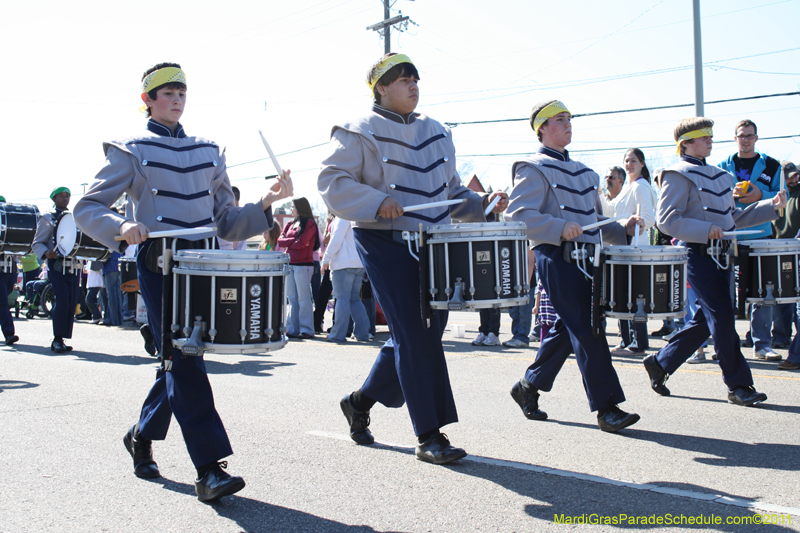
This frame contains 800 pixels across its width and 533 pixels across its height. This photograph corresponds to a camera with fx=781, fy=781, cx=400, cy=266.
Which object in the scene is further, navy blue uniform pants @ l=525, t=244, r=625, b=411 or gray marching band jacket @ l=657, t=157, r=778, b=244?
gray marching band jacket @ l=657, t=157, r=778, b=244

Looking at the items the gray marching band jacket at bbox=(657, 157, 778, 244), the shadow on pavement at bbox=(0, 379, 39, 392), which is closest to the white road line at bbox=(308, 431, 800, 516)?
the gray marching band jacket at bbox=(657, 157, 778, 244)

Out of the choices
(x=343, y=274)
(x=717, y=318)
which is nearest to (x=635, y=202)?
(x=717, y=318)

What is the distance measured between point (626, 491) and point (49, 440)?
12.0 feet

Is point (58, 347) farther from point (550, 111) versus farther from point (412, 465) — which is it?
point (550, 111)

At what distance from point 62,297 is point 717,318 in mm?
8550

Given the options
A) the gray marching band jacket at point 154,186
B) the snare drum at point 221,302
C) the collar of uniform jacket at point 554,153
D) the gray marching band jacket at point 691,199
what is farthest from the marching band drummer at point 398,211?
the gray marching band jacket at point 691,199

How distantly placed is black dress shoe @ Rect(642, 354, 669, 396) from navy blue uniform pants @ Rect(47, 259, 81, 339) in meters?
7.79

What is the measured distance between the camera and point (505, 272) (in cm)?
428

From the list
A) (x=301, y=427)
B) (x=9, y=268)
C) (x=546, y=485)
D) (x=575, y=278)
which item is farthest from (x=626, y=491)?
(x=9, y=268)

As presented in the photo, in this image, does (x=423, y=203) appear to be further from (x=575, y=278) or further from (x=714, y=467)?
(x=714, y=467)

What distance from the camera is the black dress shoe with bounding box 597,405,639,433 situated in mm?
5109

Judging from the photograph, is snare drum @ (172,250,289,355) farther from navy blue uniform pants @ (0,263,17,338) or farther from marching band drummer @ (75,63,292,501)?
navy blue uniform pants @ (0,263,17,338)

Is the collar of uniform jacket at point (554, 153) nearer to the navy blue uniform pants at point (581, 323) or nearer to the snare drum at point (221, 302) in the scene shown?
the navy blue uniform pants at point (581, 323)

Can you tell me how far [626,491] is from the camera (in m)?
3.81
